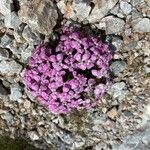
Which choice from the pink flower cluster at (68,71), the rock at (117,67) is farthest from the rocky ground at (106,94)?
the pink flower cluster at (68,71)

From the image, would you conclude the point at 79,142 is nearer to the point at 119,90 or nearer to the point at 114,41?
the point at 119,90

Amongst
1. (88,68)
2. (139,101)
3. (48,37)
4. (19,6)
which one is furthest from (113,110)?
(19,6)

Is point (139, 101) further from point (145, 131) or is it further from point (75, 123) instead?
point (75, 123)

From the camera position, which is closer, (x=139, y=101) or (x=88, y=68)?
(x=88, y=68)

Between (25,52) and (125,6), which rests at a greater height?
(125,6)

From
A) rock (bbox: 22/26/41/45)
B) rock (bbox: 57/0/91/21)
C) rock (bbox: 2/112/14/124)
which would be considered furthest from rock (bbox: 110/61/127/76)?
rock (bbox: 2/112/14/124)

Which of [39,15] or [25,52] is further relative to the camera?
[25,52]

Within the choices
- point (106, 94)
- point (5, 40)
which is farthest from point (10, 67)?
point (106, 94)
